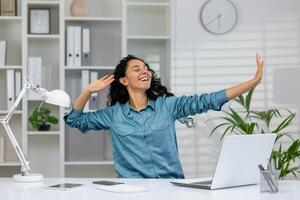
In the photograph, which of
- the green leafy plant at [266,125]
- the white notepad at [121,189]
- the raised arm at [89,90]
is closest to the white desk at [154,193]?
the white notepad at [121,189]

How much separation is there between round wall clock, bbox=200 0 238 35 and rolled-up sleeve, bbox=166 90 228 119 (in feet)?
4.39

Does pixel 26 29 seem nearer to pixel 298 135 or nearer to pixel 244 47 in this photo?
pixel 244 47

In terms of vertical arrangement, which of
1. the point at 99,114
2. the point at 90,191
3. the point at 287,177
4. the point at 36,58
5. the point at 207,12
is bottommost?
the point at 287,177

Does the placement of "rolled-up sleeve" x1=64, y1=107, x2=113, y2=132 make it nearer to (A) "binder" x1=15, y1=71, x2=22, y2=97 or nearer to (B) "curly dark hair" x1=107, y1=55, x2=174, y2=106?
(B) "curly dark hair" x1=107, y1=55, x2=174, y2=106

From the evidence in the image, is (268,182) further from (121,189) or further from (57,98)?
(57,98)

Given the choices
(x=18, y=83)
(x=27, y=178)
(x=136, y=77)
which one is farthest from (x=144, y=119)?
(x=18, y=83)

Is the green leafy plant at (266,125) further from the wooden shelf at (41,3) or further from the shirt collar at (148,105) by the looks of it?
the wooden shelf at (41,3)

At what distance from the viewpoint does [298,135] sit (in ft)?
14.6

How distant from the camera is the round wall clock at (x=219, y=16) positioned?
Result: 176 inches

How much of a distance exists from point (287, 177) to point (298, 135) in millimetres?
340

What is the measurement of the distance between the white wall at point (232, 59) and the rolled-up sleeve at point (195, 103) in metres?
1.16

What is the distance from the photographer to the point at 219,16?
4.48 m

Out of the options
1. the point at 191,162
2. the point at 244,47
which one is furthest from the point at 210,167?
the point at 244,47

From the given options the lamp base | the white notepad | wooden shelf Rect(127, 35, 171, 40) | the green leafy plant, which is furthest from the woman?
wooden shelf Rect(127, 35, 171, 40)
